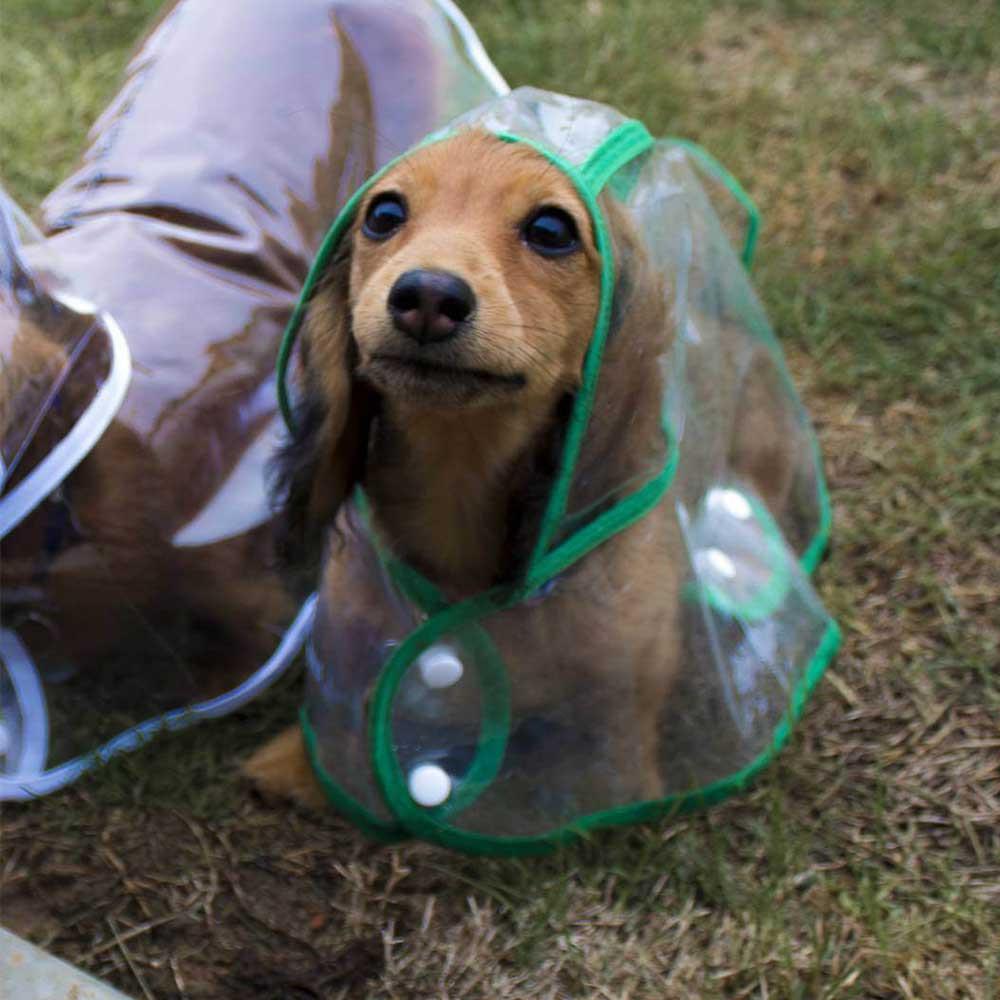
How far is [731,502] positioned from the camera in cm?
260

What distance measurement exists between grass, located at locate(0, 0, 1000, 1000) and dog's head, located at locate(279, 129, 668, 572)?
33.5 inches

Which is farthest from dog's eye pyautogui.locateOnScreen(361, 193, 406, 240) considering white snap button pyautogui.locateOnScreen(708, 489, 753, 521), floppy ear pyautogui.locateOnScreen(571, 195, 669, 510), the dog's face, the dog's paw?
the dog's paw

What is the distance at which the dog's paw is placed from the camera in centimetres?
246

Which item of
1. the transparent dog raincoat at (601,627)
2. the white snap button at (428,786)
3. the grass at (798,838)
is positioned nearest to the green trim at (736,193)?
the transparent dog raincoat at (601,627)

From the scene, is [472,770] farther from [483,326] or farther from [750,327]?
[750,327]

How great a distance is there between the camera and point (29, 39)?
4.57 m

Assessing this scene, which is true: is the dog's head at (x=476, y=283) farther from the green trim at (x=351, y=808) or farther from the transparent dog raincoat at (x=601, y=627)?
the green trim at (x=351, y=808)

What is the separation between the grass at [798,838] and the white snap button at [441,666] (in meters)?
0.36

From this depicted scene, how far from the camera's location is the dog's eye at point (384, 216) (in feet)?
6.45

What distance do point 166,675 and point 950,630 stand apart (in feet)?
5.26

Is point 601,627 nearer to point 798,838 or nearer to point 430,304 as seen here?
point 798,838

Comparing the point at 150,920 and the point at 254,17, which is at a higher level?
the point at 254,17

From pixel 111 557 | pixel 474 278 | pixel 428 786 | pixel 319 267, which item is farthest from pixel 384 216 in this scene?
pixel 428 786

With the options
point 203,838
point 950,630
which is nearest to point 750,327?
point 950,630
